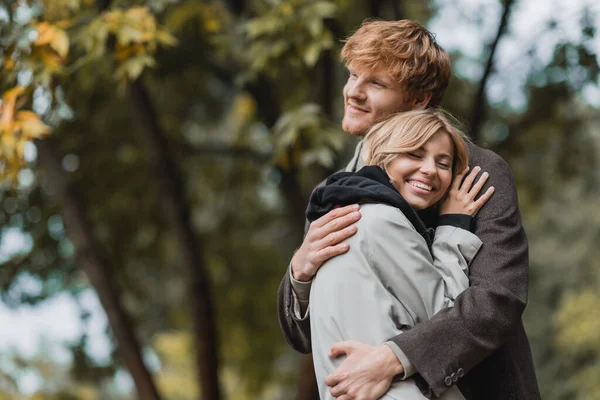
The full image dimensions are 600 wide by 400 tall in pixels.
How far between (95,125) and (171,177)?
62.6 inches

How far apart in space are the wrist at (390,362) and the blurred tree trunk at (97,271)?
4095mm

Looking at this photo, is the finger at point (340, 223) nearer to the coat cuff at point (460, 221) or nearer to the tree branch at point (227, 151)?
the coat cuff at point (460, 221)

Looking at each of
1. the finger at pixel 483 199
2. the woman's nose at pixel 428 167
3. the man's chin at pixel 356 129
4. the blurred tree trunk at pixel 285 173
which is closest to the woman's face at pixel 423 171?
the woman's nose at pixel 428 167

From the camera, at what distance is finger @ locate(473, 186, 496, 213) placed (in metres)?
2.61

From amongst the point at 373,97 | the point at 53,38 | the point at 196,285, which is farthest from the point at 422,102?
the point at 196,285

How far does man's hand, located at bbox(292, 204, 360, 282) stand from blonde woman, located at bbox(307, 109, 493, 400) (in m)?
0.02

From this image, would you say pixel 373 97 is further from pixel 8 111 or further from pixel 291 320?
pixel 8 111

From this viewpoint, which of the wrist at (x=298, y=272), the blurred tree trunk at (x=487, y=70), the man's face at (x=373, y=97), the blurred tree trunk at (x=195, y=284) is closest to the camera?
the wrist at (x=298, y=272)

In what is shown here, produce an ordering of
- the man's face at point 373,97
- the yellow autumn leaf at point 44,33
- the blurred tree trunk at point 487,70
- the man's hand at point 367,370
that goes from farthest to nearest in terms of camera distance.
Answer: the blurred tree trunk at point 487,70, the yellow autumn leaf at point 44,33, the man's face at point 373,97, the man's hand at point 367,370

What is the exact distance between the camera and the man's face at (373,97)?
9.39 feet

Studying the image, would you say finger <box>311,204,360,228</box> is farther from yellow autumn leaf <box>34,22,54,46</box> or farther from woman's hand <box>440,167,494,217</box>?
yellow autumn leaf <box>34,22,54,46</box>

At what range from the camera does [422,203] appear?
2.58 m

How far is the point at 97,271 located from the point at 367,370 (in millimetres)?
4147

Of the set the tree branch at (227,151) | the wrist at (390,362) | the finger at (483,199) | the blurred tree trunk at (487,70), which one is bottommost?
the tree branch at (227,151)
